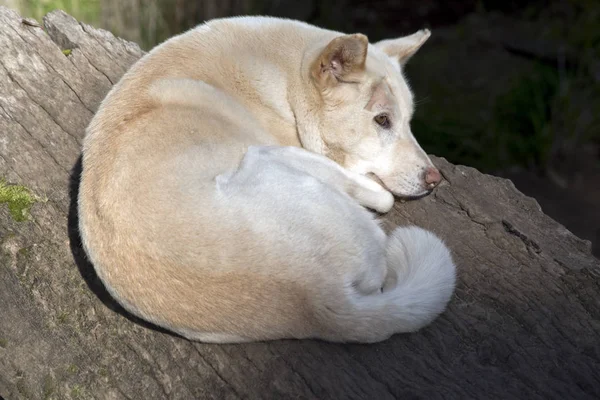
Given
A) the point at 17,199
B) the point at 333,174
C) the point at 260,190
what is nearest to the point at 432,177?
the point at 333,174

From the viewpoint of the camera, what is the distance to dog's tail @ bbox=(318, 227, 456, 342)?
278 cm

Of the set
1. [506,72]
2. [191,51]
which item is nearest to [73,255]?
[191,51]

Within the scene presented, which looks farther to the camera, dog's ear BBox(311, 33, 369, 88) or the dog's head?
the dog's head

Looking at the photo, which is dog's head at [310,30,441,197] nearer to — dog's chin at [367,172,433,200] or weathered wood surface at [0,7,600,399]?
dog's chin at [367,172,433,200]

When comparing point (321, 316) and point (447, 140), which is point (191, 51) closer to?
point (321, 316)

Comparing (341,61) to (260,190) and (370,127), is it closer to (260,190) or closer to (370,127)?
(370,127)

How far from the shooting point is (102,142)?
317cm

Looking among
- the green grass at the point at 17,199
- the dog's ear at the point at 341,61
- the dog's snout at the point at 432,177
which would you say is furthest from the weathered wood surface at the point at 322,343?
the dog's ear at the point at 341,61

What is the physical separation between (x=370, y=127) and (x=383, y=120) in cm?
7

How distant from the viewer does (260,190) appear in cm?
296

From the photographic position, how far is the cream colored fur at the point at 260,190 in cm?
277

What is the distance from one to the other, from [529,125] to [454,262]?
3995mm

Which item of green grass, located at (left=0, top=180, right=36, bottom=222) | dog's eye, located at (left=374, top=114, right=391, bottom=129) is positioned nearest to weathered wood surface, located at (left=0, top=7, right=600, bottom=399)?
green grass, located at (left=0, top=180, right=36, bottom=222)

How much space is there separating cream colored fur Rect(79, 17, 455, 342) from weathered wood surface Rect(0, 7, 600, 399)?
5.0 inches
